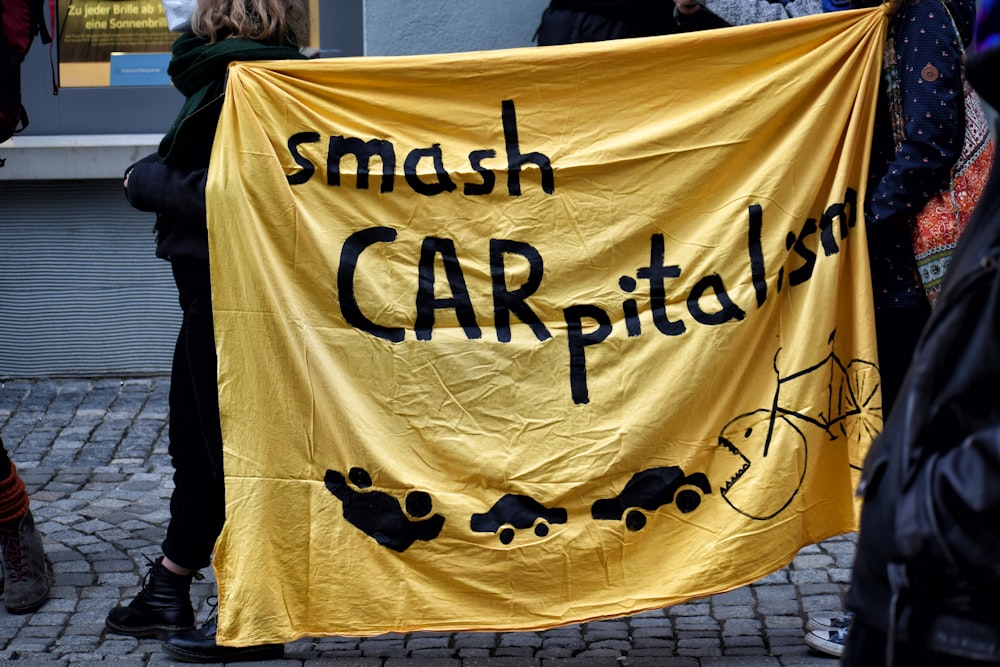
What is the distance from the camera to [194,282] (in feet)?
12.5

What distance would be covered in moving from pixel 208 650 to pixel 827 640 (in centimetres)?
179

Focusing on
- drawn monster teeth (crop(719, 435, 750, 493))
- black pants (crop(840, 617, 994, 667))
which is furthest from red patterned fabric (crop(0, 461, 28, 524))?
black pants (crop(840, 617, 994, 667))

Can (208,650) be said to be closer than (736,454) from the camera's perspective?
No

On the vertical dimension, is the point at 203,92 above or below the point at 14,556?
above

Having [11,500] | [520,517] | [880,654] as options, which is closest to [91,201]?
[11,500]

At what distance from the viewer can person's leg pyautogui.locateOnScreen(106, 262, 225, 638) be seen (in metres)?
3.80

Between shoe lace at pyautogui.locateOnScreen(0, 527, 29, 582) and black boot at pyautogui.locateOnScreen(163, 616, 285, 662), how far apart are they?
67cm

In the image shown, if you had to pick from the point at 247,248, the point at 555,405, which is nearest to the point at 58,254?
the point at 247,248

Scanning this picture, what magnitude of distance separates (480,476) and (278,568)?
0.60 meters

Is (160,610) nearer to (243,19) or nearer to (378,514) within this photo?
(378,514)

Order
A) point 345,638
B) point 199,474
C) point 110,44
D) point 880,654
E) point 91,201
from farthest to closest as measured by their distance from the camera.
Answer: point 110,44
point 91,201
point 345,638
point 199,474
point 880,654

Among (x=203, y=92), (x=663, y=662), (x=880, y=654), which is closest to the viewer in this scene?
(x=880, y=654)

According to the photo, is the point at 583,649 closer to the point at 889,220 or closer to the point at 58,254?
the point at 889,220

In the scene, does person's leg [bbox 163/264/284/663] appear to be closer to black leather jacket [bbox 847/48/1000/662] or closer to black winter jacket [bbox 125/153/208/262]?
black winter jacket [bbox 125/153/208/262]
